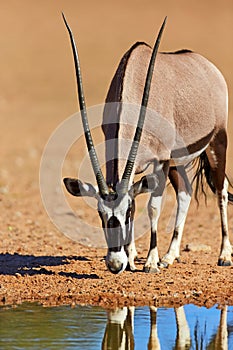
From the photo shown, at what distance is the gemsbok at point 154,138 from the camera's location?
23.5 ft

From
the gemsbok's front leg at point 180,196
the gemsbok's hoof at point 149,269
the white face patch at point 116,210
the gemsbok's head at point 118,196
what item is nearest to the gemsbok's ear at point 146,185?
the gemsbok's head at point 118,196

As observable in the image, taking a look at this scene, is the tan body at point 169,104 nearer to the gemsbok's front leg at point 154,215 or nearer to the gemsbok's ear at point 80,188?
the gemsbok's front leg at point 154,215

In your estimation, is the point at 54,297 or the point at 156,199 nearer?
the point at 54,297

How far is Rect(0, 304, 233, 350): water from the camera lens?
18.8ft

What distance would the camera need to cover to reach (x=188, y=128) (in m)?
8.63

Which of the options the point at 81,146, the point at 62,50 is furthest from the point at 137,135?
the point at 62,50

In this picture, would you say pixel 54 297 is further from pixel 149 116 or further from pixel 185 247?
pixel 185 247

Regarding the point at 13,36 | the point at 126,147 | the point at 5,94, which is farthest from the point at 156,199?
the point at 13,36

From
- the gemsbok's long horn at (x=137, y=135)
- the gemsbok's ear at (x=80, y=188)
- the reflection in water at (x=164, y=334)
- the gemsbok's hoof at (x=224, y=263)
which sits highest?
the gemsbok's long horn at (x=137, y=135)

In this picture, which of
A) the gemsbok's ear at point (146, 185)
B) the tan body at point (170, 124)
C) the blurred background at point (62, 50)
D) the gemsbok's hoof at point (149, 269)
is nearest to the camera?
the gemsbok's ear at point (146, 185)

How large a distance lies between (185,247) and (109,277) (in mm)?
2370

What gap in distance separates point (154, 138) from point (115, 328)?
228 cm

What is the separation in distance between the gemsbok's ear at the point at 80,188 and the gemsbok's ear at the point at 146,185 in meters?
0.36

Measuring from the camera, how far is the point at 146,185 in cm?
736
